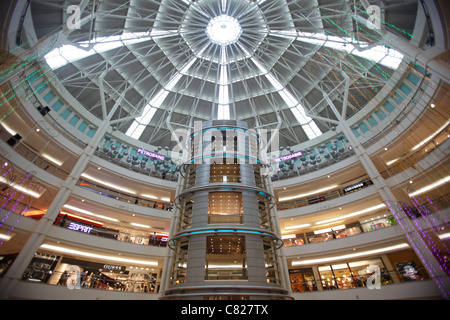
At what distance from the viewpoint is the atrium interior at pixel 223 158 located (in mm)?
15836

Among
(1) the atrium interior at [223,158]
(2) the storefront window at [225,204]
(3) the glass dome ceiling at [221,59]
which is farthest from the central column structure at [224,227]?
(3) the glass dome ceiling at [221,59]

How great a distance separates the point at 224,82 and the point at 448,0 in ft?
89.4

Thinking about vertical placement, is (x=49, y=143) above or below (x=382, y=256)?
above

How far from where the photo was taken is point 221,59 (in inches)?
1281

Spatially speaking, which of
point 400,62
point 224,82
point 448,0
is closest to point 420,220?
point 448,0

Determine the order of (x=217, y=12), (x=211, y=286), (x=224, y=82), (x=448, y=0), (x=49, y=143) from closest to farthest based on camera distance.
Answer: (x=448, y=0) < (x=211, y=286) < (x=49, y=143) < (x=217, y=12) < (x=224, y=82)

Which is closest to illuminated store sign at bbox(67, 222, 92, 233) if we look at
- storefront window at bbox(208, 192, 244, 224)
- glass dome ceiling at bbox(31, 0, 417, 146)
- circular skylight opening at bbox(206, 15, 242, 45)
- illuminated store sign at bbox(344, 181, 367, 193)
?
storefront window at bbox(208, 192, 244, 224)

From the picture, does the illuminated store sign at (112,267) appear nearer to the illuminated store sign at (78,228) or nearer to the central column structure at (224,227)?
the illuminated store sign at (78,228)

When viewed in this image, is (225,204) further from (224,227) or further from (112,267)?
(112,267)

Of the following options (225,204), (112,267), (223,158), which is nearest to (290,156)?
(223,158)

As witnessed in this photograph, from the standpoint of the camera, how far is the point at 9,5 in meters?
11.6

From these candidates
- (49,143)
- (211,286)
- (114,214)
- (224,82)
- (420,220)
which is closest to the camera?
(211,286)

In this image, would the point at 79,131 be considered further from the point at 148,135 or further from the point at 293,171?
the point at 293,171

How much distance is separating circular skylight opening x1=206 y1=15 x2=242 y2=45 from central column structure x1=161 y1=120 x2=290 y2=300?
16200mm
